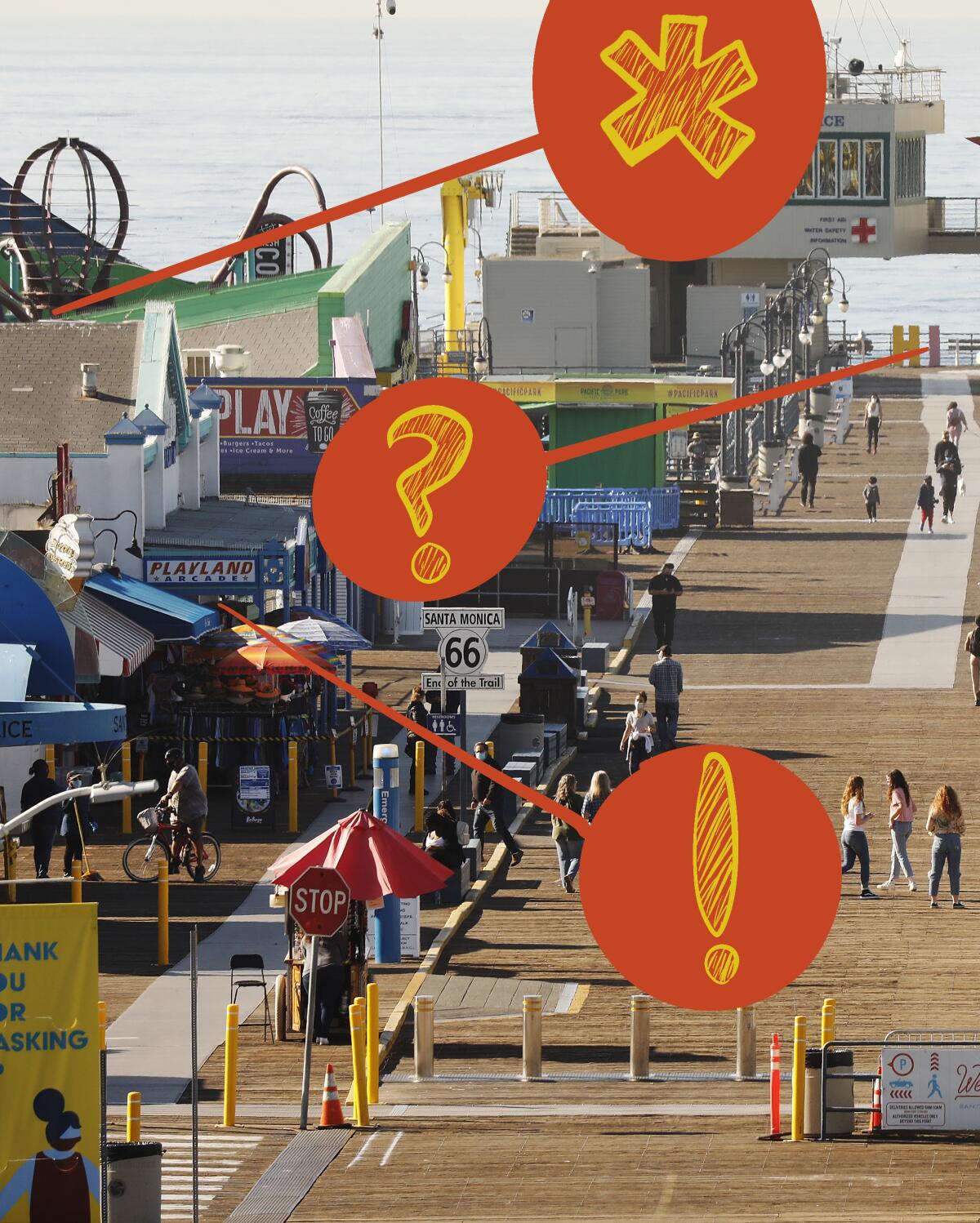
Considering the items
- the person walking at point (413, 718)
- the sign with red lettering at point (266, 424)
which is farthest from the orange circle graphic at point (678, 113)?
the sign with red lettering at point (266, 424)

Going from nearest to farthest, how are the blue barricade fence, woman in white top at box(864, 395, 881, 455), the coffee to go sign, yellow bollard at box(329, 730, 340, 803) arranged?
yellow bollard at box(329, 730, 340, 803) < the coffee to go sign < the blue barricade fence < woman in white top at box(864, 395, 881, 455)

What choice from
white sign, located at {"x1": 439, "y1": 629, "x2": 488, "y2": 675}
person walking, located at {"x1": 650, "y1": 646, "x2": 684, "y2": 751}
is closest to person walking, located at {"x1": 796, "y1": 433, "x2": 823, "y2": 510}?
person walking, located at {"x1": 650, "y1": 646, "x2": 684, "y2": 751}

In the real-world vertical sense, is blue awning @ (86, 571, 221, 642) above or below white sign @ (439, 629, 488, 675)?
below

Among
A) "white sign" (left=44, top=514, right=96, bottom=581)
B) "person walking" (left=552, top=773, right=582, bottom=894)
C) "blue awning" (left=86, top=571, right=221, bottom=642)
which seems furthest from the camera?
"blue awning" (left=86, top=571, right=221, bottom=642)

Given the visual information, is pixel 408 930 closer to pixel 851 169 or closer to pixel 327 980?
pixel 327 980

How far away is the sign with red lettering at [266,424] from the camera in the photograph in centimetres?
4275

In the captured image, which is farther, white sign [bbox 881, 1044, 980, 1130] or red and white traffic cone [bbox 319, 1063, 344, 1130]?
red and white traffic cone [bbox 319, 1063, 344, 1130]

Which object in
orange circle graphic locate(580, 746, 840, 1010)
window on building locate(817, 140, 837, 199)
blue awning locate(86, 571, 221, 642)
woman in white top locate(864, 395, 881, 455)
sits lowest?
blue awning locate(86, 571, 221, 642)

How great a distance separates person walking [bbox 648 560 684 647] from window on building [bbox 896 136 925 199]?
68.1 metres

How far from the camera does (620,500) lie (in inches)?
2286

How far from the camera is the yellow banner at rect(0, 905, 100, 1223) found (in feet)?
29.9

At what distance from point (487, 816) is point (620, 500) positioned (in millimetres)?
28878

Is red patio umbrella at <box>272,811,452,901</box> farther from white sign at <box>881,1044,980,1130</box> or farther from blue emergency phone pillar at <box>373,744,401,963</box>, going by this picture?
white sign at <box>881,1044,980,1130</box>

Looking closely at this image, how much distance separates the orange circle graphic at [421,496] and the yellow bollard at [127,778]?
85.4ft
